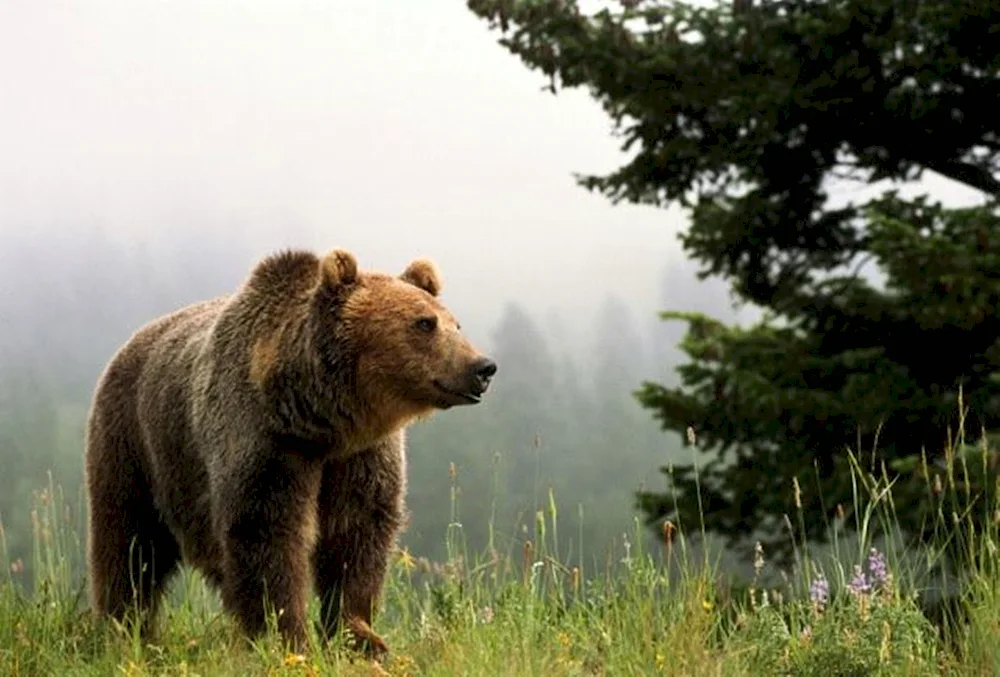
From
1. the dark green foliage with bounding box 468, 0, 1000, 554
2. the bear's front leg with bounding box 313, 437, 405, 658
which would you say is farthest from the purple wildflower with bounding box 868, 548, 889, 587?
the dark green foliage with bounding box 468, 0, 1000, 554

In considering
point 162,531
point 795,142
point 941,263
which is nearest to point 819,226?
point 795,142

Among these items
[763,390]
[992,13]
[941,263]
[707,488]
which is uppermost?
[992,13]

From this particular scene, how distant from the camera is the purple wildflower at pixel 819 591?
12.0 feet

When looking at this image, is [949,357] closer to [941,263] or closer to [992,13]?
[941,263]

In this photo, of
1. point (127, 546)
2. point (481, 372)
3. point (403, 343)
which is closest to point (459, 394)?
point (481, 372)

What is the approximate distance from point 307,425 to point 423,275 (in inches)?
23.5

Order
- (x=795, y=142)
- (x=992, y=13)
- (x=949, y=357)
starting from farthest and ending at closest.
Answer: (x=795, y=142), (x=949, y=357), (x=992, y=13)

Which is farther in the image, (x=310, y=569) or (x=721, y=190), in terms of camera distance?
(x=721, y=190)

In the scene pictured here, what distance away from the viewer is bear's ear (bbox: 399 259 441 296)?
14.3 ft

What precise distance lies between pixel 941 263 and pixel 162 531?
550cm

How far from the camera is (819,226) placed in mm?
11453

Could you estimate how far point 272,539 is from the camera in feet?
13.7

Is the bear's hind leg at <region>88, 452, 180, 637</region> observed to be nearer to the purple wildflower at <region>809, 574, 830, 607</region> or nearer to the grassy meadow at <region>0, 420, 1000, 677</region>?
the grassy meadow at <region>0, 420, 1000, 677</region>

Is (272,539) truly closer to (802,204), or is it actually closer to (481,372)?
(481,372)
